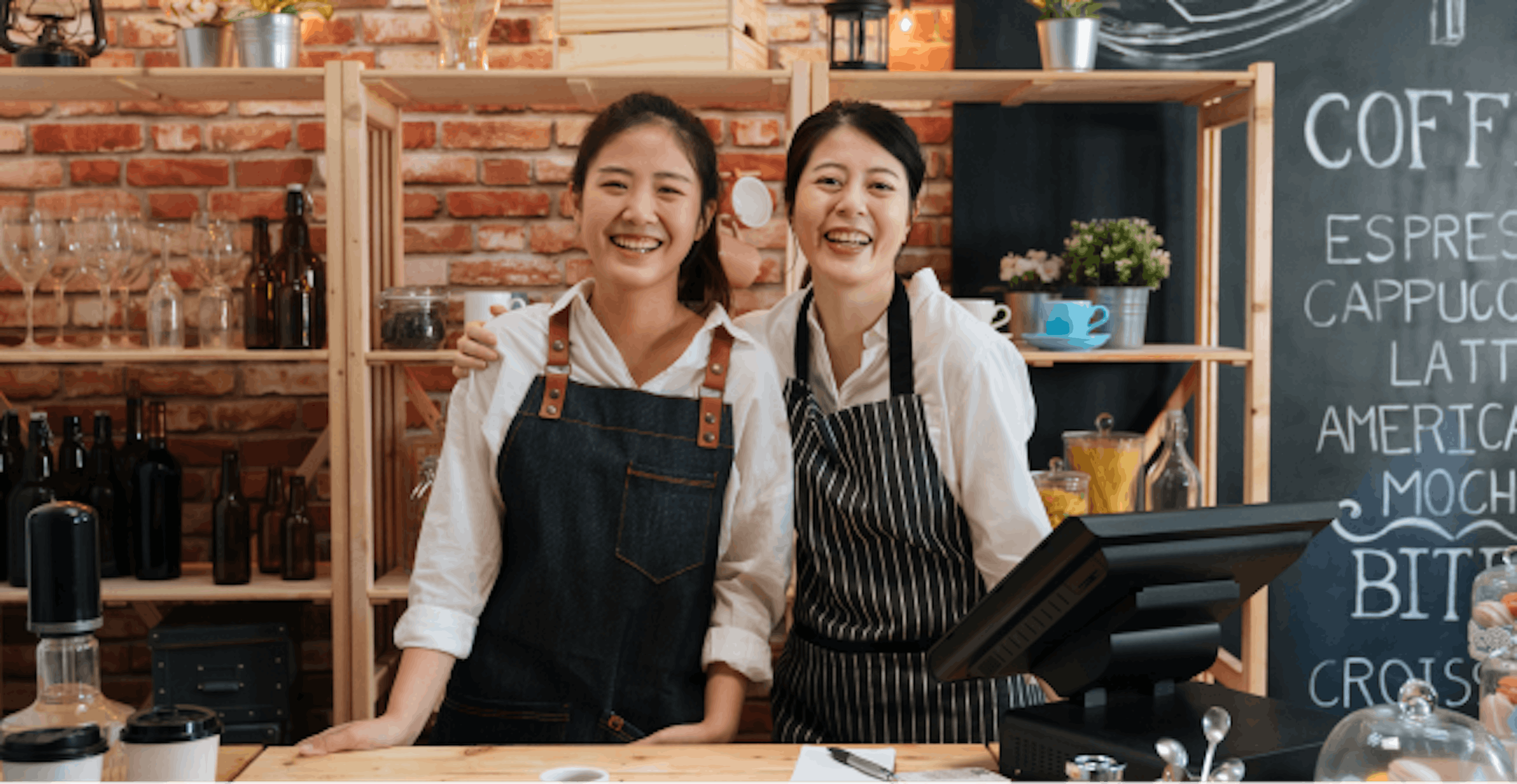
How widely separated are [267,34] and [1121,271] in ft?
5.66

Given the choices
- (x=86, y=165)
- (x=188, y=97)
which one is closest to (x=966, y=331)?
(x=188, y=97)

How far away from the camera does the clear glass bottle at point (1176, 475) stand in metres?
2.30

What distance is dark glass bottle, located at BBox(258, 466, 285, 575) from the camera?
2.43m

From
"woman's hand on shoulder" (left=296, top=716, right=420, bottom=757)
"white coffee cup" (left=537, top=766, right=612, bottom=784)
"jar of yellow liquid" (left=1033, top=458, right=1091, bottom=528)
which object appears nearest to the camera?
"white coffee cup" (left=537, top=766, right=612, bottom=784)

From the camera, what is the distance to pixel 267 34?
2250mm

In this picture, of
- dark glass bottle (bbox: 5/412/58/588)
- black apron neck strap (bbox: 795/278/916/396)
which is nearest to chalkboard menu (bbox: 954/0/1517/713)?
black apron neck strap (bbox: 795/278/916/396)

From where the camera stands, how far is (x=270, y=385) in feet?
8.92

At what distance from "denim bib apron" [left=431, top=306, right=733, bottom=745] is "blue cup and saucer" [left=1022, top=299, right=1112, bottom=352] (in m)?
0.82

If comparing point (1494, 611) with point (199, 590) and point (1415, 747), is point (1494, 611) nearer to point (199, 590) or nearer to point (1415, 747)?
point (1415, 747)

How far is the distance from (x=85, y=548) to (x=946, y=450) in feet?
3.56

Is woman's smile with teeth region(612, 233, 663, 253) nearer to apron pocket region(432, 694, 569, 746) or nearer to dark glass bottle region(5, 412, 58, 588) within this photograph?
apron pocket region(432, 694, 569, 746)

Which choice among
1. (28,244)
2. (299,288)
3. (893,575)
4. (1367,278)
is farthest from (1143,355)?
(28,244)

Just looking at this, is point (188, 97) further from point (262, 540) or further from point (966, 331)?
point (966, 331)

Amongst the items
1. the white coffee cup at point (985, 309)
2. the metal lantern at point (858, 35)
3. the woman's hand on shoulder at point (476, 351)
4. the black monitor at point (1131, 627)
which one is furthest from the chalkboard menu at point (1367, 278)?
the black monitor at point (1131, 627)
